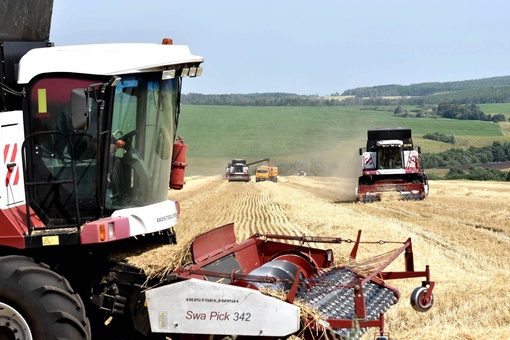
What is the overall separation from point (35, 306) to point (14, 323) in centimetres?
21

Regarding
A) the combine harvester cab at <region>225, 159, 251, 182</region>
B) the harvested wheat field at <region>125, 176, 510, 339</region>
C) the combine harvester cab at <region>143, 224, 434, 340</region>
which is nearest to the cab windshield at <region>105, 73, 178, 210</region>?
the harvested wheat field at <region>125, 176, 510, 339</region>

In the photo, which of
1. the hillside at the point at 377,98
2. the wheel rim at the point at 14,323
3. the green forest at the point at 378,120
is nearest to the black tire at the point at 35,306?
the wheel rim at the point at 14,323

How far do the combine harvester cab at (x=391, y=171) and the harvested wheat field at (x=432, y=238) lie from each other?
2.90 feet

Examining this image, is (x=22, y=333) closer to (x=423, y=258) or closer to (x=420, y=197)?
(x=423, y=258)

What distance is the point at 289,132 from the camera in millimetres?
108875

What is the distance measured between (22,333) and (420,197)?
72.4 ft

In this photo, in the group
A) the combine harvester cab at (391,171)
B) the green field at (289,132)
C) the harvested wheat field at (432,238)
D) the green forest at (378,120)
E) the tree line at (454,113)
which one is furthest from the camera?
the tree line at (454,113)

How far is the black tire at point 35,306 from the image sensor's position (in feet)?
17.2

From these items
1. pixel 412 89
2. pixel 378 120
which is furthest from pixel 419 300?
pixel 412 89

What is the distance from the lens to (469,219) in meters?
19.5

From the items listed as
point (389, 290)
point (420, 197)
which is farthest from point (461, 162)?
point (389, 290)

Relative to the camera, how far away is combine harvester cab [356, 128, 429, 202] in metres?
26.5

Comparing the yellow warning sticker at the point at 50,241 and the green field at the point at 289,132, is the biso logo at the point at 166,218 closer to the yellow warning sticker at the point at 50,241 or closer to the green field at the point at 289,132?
the yellow warning sticker at the point at 50,241

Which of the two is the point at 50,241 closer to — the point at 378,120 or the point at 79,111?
the point at 79,111
